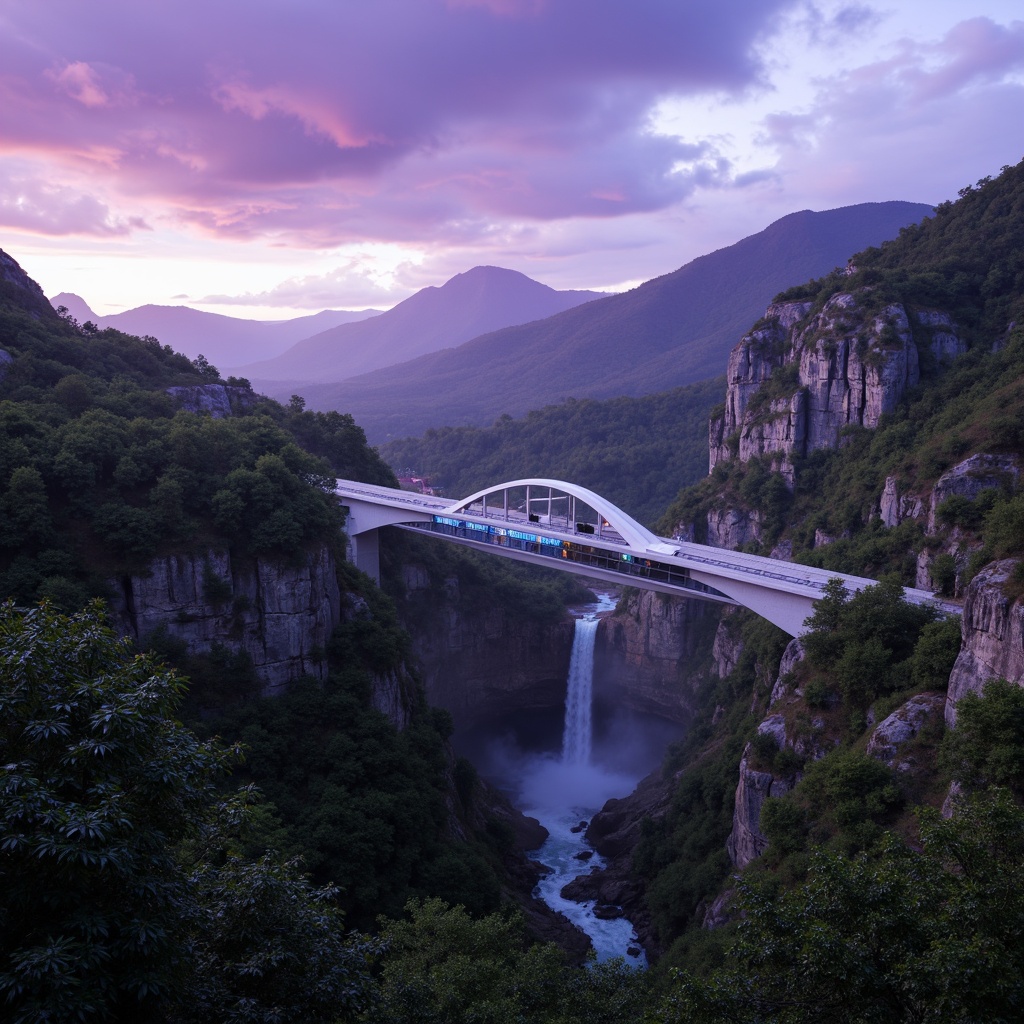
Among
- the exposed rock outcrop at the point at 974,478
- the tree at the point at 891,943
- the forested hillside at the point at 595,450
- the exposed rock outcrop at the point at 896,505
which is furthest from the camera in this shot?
the forested hillside at the point at 595,450

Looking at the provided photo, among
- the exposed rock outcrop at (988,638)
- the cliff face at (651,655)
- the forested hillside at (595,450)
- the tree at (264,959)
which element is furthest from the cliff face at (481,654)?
the tree at (264,959)

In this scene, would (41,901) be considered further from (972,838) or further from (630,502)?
(630,502)

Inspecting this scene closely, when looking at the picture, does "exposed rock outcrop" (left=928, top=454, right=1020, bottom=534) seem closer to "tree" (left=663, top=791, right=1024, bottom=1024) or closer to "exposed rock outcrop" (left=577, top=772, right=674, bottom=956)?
"exposed rock outcrop" (left=577, top=772, right=674, bottom=956)

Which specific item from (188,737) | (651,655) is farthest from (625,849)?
(188,737)

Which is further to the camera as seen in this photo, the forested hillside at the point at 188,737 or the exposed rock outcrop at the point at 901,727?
the exposed rock outcrop at the point at 901,727

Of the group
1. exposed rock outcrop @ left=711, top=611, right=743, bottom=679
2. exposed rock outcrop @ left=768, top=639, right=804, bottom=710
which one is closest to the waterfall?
exposed rock outcrop @ left=711, top=611, right=743, bottom=679

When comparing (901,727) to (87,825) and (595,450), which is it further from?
(595,450)

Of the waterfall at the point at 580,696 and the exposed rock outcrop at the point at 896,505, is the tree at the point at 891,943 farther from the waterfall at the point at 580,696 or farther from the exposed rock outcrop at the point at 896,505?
the waterfall at the point at 580,696
